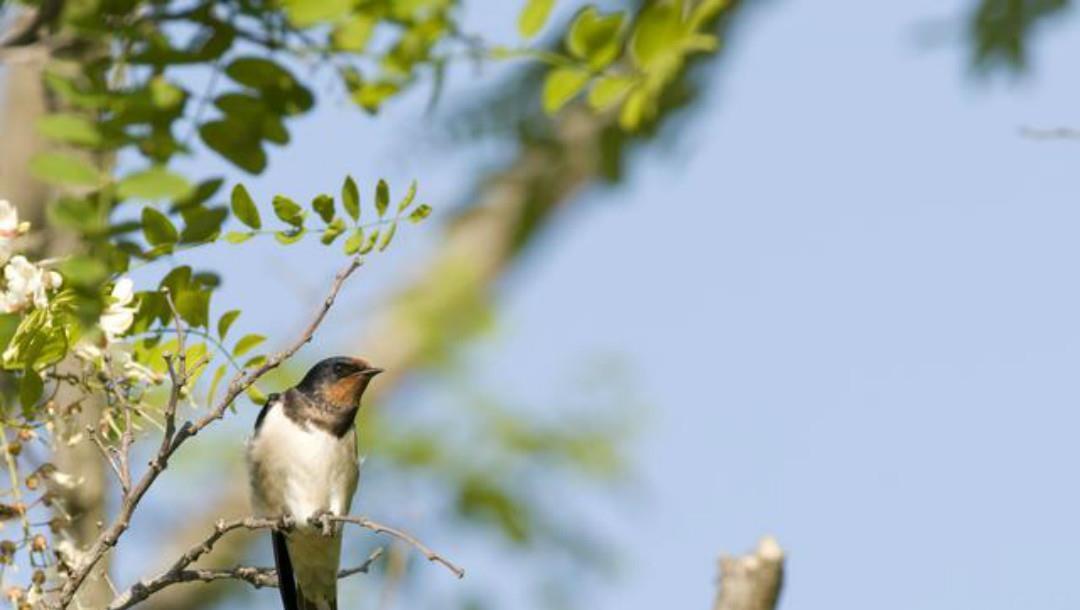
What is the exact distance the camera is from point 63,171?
2.36m

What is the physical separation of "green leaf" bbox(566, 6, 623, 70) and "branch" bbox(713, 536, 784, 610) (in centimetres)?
95

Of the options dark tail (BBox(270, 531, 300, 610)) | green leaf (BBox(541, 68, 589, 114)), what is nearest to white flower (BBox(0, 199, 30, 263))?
green leaf (BBox(541, 68, 589, 114))

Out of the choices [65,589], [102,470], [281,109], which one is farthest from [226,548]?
[65,589]

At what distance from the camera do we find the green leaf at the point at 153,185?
7.46ft

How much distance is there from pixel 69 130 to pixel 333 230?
365 millimetres

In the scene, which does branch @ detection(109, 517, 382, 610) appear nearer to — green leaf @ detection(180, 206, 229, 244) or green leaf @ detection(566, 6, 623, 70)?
green leaf @ detection(180, 206, 229, 244)

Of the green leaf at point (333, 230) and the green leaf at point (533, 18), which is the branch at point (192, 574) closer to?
the green leaf at point (333, 230)

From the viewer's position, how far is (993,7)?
5.36m

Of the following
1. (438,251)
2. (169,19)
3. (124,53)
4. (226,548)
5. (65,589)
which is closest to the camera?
(65,589)

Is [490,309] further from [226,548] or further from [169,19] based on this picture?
[169,19]

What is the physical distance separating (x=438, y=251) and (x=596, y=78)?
5.09m

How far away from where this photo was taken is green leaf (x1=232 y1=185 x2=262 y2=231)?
2.51 m

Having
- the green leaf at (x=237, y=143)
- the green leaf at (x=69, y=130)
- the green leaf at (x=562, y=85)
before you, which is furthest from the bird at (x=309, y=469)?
the green leaf at (x=69, y=130)

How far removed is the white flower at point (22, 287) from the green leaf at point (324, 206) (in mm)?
343
